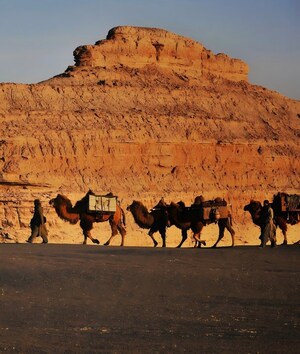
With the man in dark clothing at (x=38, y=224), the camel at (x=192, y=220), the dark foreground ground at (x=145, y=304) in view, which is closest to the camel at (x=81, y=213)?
the camel at (x=192, y=220)

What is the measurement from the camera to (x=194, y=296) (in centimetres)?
1443

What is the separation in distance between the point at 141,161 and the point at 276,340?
158ft

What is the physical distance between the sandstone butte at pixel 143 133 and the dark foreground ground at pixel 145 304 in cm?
2826

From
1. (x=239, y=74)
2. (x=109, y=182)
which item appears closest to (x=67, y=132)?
(x=109, y=182)

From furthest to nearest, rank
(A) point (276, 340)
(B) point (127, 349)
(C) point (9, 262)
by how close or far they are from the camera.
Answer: (C) point (9, 262)
(A) point (276, 340)
(B) point (127, 349)

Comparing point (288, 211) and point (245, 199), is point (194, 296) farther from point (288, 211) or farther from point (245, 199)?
point (245, 199)

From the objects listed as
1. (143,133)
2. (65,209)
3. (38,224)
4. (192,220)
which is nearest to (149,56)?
(143,133)

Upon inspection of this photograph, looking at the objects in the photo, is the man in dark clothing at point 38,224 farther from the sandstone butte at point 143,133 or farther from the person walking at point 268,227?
the sandstone butte at point 143,133

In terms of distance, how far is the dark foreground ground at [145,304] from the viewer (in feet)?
Result: 34.9

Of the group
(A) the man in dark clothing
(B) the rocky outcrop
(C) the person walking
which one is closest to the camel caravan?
(C) the person walking

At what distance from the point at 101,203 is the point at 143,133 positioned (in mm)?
28763

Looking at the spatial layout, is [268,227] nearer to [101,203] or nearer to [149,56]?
[101,203]

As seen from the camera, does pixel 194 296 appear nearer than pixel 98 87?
Yes

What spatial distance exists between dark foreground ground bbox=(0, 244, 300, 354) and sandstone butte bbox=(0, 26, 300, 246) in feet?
92.7
